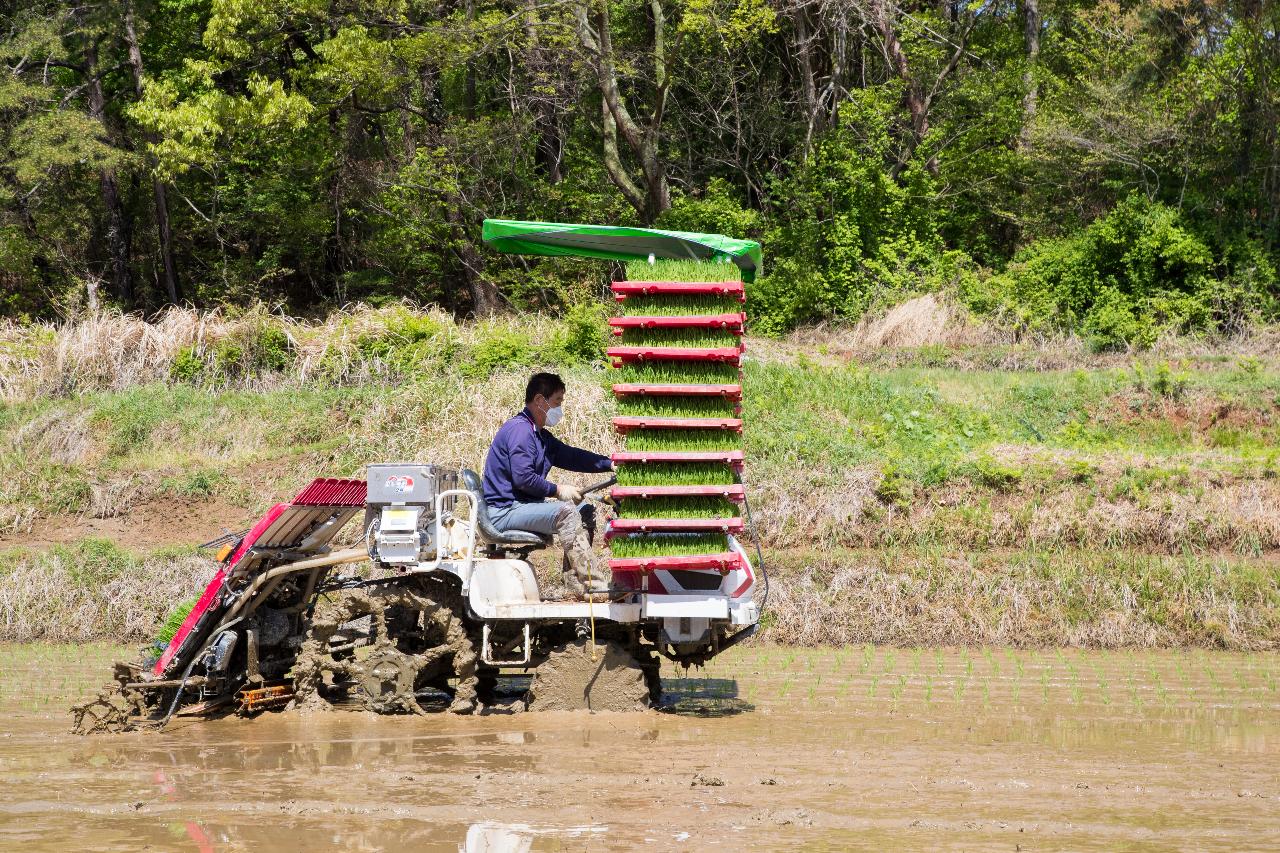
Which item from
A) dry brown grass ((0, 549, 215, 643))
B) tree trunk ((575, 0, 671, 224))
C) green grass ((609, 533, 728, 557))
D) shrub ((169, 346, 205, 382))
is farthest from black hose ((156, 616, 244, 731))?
tree trunk ((575, 0, 671, 224))

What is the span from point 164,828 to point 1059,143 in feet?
78.1

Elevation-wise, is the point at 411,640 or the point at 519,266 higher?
the point at 519,266

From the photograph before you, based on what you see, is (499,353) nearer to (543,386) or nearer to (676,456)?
(543,386)

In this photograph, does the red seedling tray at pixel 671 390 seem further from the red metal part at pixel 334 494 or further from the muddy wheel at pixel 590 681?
the red metal part at pixel 334 494

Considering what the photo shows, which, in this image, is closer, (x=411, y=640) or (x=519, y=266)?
(x=411, y=640)

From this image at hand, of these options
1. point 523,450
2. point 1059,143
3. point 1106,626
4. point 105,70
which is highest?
point 105,70

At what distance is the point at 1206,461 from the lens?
16.4 meters

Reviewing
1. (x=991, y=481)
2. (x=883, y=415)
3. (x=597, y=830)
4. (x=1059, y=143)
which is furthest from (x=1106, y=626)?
(x=1059, y=143)

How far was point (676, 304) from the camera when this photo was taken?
31.4 ft

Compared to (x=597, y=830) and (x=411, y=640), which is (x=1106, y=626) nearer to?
(x=411, y=640)

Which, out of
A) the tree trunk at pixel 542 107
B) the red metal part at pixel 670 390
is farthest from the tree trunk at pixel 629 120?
the red metal part at pixel 670 390

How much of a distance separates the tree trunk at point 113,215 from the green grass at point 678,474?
944 inches

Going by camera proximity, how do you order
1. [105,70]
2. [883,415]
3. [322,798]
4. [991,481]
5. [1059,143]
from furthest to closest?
[105,70] → [1059,143] → [883,415] → [991,481] → [322,798]

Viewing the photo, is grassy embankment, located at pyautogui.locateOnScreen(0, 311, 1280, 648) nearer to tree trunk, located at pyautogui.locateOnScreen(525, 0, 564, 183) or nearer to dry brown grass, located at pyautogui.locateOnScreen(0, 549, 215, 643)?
dry brown grass, located at pyautogui.locateOnScreen(0, 549, 215, 643)
